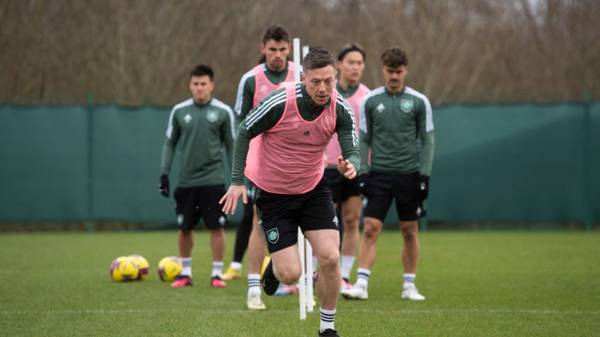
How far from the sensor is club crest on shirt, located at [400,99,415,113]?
30.1ft

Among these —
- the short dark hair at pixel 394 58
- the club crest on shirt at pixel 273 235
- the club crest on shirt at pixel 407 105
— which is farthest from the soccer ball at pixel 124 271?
the club crest on shirt at pixel 273 235

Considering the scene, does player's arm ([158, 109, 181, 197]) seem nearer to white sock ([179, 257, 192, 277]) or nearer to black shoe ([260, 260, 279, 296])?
white sock ([179, 257, 192, 277])

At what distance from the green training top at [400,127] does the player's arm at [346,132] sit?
7.82 feet

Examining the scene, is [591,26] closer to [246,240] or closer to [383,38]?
[383,38]

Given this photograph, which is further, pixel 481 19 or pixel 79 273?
pixel 481 19

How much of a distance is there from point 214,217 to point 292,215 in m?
3.50

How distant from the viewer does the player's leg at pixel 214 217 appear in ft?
33.8

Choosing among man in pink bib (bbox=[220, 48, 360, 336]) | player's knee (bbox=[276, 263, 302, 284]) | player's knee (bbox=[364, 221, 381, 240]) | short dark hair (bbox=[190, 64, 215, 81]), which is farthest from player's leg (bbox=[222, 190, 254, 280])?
player's knee (bbox=[276, 263, 302, 284])

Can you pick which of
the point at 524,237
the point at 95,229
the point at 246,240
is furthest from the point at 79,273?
the point at 524,237

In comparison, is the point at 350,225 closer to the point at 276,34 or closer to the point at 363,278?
the point at 363,278

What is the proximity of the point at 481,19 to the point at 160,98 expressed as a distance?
9.13m

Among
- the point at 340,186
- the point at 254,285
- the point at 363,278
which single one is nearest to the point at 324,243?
the point at 254,285

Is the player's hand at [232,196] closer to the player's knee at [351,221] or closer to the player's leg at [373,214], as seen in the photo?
the player's leg at [373,214]

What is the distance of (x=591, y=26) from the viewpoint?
24766 millimetres
